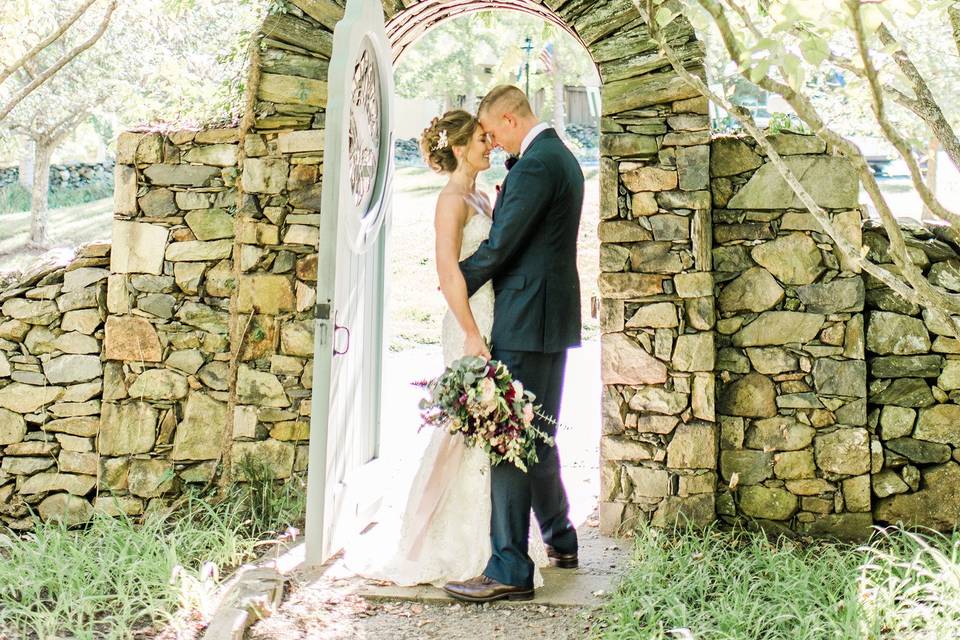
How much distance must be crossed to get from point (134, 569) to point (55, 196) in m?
13.3

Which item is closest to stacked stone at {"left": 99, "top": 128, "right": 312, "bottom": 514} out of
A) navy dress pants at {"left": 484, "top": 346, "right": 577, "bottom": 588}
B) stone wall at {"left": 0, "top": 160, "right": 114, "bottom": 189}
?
navy dress pants at {"left": 484, "top": 346, "right": 577, "bottom": 588}

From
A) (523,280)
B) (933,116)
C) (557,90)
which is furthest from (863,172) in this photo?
(557,90)

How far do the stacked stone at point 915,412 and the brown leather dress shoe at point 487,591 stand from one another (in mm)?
2006

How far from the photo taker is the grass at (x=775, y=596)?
10.3ft

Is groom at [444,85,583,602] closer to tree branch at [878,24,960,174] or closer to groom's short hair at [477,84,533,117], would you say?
groom's short hair at [477,84,533,117]

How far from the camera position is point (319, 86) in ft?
15.0

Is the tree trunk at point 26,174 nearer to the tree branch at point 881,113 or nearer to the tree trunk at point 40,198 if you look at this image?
the tree trunk at point 40,198

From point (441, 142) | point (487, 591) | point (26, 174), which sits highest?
point (26, 174)

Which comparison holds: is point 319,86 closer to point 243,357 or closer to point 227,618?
point 243,357

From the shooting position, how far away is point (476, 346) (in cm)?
361

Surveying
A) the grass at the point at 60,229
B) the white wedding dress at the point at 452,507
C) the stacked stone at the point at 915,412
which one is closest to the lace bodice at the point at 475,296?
the white wedding dress at the point at 452,507

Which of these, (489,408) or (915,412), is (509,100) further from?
(915,412)

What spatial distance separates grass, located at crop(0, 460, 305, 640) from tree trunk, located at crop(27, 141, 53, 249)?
307 inches

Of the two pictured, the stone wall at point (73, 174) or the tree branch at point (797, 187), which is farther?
the stone wall at point (73, 174)
